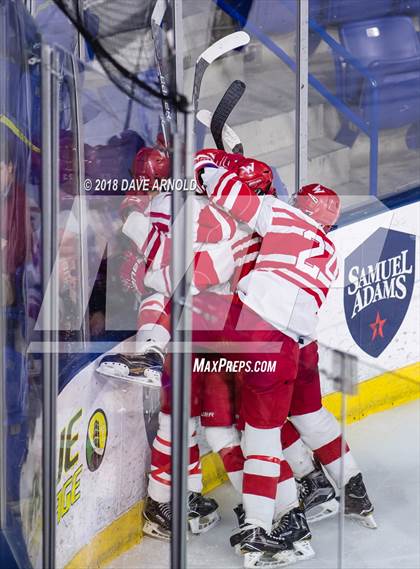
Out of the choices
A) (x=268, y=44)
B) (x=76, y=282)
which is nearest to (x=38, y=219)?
(x=76, y=282)

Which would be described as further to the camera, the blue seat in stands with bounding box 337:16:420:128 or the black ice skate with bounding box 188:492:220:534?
the blue seat in stands with bounding box 337:16:420:128

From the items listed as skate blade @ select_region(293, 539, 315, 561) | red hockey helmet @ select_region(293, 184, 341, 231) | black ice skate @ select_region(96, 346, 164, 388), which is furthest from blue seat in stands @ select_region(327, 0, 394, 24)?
skate blade @ select_region(293, 539, 315, 561)

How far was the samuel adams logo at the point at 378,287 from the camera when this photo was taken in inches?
159

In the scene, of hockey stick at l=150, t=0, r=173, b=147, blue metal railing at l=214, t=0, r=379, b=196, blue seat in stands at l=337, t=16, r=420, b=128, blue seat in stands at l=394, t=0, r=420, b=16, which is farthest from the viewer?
blue seat in stands at l=394, t=0, r=420, b=16

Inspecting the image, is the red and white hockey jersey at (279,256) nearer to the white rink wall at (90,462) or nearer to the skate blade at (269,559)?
the white rink wall at (90,462)

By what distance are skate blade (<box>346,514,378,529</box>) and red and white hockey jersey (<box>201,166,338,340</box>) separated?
1.40 ft

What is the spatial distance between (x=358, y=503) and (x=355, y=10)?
219cm

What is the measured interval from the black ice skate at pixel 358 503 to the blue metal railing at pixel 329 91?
4.66 feet

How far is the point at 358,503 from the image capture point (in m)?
2.96

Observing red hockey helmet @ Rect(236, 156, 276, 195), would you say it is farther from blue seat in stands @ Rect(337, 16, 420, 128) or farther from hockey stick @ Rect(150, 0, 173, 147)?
blue seat in stands @ Rect(337, 16, 420, 128)

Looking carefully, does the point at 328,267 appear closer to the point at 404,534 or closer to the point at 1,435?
the point at 404,534

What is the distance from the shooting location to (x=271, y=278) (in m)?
3.01

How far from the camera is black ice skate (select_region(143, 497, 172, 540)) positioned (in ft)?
9.12

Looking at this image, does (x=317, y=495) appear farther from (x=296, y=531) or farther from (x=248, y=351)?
(x=248, y=351)
